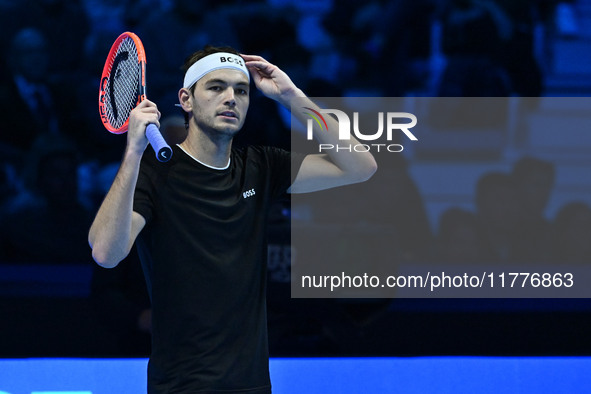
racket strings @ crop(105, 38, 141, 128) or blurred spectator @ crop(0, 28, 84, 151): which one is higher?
blurred spectator @ crop(0, 28, 84, 151)

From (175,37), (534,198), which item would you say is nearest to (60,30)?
(175,37)

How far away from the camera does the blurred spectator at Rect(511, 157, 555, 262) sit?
14.6 feet

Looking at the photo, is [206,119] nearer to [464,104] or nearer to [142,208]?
[142,208]

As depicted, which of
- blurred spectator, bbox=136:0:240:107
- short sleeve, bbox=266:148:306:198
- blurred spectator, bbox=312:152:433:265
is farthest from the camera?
blurred spectator, bbox=136:0:240:107

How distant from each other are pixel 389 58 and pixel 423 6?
0.37 meters

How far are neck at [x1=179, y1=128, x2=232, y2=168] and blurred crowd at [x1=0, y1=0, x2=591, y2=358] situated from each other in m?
1.85

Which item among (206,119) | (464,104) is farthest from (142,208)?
(464,104)

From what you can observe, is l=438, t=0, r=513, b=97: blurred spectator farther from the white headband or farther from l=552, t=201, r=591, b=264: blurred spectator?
the white headband

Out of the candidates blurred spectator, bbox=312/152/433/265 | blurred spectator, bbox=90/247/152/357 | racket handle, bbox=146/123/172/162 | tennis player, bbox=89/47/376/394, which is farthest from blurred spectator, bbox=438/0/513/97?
racket handle, bbox=146/123/172/162

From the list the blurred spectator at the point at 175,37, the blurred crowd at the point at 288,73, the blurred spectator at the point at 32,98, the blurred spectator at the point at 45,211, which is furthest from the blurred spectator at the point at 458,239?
the blurred spectator at the point at 32,98

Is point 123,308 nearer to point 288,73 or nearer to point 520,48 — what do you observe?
point 288,73

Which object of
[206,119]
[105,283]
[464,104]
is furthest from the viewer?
[464,104]

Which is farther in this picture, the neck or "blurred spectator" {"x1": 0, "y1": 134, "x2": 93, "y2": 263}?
"blurred spectator" {"x1": 0, "y1": 134, "x2": 93, "y2": 263}

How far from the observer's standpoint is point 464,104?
178 inches
